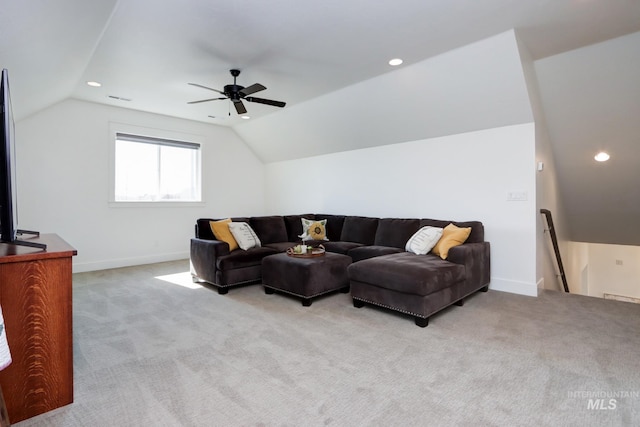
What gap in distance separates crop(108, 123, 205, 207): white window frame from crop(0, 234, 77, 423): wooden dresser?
3953 millimetres

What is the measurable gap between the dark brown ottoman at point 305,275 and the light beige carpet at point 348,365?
20cm

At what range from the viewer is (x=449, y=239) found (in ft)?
11.8

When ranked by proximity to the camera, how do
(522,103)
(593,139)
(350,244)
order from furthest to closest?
(350,244) → (593,139) → (522,103)

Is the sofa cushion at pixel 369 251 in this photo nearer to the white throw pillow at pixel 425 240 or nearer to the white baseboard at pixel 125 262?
the white throw pillow at pixel 425 240

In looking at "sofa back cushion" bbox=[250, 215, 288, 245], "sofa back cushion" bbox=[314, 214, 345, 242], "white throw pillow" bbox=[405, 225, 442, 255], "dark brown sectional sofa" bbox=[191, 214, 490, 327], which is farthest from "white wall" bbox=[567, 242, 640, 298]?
"sofa back cushion" bbox=[250, 215, 288, 245]

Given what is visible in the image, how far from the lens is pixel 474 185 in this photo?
4.16m

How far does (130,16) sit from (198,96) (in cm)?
212

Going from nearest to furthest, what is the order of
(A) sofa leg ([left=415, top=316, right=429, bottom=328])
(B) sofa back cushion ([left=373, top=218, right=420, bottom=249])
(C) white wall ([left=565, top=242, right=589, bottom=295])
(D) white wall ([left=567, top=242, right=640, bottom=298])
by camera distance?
(A) sofa leg ([left=415, top=316, right=429, bottom=328])
(B) sofa back cushion ([left=373, top=218, right=420, bottom=249])
(C) white wall ([left=565, top=242, right=589, bottom=295])
(D) white wall ([left=567, top=242, right=640, bottom=298])

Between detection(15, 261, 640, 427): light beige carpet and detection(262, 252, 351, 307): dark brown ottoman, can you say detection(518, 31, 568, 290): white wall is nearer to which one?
detection(15, 261, 640, 427): light beige carpet

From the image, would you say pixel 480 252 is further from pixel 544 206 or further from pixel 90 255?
pixel 90 255

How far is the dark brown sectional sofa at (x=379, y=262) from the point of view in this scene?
9.56ft

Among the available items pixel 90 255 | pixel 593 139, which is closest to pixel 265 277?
pixel 90 255

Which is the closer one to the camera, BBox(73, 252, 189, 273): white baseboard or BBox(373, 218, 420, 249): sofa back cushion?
BBox(373, 218, 420, 249): sofa back cushion

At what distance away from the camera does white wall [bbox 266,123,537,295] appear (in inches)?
149
